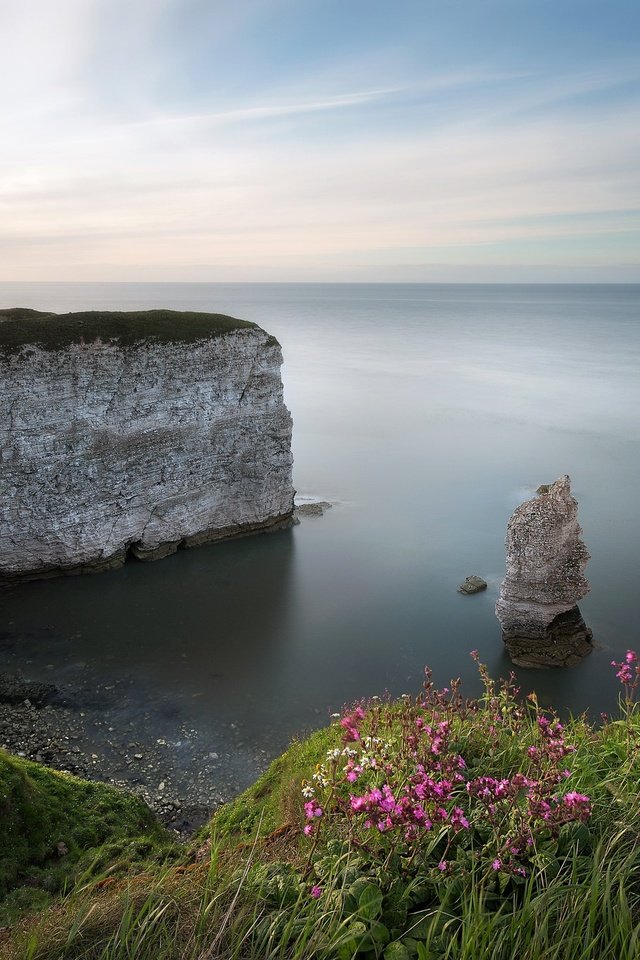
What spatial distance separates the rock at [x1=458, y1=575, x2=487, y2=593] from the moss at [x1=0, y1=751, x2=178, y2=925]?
61.1ft

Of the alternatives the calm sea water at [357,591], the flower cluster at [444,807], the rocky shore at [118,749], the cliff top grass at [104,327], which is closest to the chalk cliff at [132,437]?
the cliff top grass at [104,327]

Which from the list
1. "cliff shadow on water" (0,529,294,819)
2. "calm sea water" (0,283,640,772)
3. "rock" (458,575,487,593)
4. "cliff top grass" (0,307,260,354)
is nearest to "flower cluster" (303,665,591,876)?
"cliff shadow on water" (0,529,294,819)

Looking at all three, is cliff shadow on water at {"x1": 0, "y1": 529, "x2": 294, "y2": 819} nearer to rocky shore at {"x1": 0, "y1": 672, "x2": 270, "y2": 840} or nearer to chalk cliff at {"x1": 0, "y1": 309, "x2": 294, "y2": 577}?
rocky shore at {"x1": 0, "y1": 672, "x2": 270, "y2": 840}

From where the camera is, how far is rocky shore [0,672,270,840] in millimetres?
17469

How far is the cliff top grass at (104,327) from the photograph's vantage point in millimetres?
29062

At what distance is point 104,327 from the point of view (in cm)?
3108

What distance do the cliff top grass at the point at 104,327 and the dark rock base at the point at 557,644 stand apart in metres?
20.5

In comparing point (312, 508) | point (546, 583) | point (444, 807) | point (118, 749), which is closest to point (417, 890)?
point (444, 807)

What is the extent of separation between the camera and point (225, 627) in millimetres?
27344

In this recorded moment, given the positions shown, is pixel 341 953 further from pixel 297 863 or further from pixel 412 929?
pixel 297 863

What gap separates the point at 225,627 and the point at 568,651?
13401 mm

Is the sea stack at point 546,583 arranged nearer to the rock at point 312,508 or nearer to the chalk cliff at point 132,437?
the chalk cliff at point 132,437

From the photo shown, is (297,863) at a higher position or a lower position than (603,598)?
higher

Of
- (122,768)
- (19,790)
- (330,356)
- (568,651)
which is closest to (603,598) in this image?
(568,651)
